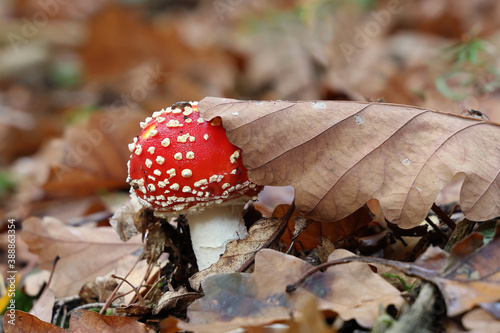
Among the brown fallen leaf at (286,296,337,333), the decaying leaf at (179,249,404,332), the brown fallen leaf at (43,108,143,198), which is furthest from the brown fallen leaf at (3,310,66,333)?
the brown fallen leaf at (43,108,143,198)

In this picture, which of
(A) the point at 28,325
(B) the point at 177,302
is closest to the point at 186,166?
(B) the point at 177,302

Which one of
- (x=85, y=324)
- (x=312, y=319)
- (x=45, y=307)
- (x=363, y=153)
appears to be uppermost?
(x=363, y=153)

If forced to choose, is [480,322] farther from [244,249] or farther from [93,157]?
[93,157]

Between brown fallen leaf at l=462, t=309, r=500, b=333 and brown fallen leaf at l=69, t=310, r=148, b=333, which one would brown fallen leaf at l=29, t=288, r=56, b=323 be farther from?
brown fallen leaf at l=462, t=309, r=500, b=333

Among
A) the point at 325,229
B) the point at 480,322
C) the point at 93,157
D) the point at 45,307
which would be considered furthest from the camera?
the point at 93,157

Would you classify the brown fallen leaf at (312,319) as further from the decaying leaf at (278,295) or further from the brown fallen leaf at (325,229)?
the brown fallen leaf at (325,229)

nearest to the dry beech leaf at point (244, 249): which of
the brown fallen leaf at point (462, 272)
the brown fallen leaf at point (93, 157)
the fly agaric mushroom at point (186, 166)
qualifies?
the fly agaric mushroom at point (186, 166)

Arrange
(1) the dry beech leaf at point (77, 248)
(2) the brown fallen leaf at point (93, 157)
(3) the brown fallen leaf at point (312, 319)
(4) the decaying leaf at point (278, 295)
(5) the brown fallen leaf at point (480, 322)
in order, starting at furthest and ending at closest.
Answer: (2) the brown fallen leaf at point (93, 157), (1) the dry beech leaf at point (77, 248), (4) the decaying leaf at point (278, 295), (5) the brown fallen leaf at point (480, 322), (3) the brown fallen leaf at point (312, 319)

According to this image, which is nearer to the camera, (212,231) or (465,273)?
(465,273)

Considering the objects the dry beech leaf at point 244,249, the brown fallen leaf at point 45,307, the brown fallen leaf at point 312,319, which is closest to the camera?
the brown fallen leaf at point 312,319
